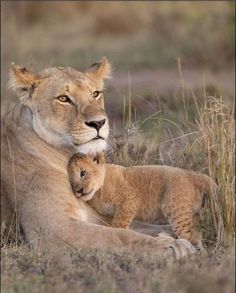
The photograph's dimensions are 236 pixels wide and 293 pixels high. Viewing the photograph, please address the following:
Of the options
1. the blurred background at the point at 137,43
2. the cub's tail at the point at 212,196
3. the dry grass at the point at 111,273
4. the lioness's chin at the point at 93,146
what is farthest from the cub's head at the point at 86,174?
the blurred background at the point at 137,43

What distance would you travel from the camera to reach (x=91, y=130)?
5.79m

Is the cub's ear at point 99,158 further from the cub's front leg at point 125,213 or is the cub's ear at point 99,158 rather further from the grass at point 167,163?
the grass at point 167,163

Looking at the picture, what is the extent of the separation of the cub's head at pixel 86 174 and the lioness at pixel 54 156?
→ 0.05m

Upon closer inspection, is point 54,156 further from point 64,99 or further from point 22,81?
point 22,81

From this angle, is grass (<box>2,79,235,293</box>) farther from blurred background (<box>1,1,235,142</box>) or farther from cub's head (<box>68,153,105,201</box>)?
blurred background (<box>1,1,235,142</box>)

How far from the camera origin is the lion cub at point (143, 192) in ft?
19.8

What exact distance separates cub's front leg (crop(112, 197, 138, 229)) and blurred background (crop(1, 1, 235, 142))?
3.04 m

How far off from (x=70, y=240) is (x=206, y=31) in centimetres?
998

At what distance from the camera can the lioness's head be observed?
5836 millimetres

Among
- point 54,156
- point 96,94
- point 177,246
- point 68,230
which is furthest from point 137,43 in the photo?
point 177,246

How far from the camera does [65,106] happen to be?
6023 mm

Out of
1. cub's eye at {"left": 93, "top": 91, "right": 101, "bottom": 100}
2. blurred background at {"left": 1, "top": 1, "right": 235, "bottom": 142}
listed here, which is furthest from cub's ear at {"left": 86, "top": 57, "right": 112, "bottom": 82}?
blurred background at {"left": 1, "top": 1, "right": 235, "bottom": 142}

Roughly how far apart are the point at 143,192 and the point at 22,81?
1041mm

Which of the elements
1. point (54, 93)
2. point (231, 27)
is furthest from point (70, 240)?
point (231, 27)
